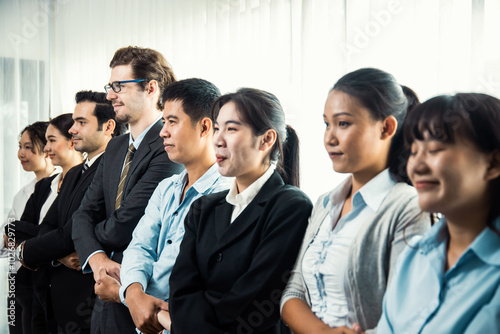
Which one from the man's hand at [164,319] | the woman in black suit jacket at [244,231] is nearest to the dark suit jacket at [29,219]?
the man's hand at [164,319]

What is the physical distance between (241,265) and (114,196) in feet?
4.19

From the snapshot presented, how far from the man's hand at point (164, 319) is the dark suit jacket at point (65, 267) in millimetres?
1175

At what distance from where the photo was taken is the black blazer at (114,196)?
2633 millimetres

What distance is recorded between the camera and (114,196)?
113 inches

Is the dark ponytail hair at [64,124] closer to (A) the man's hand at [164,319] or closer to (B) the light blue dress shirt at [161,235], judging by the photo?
(B) the light blue dress shirt at [161,235]

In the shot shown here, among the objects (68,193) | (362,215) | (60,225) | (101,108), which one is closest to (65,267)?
(60,225)

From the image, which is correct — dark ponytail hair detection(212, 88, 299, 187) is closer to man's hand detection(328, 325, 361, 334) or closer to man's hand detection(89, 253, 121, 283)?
man's hand detection(328, 325, 361, 334)

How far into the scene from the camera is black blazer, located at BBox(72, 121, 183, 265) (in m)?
2.63

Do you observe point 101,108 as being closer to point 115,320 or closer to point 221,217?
point 115,320

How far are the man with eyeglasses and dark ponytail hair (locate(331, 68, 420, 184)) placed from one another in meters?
1.40

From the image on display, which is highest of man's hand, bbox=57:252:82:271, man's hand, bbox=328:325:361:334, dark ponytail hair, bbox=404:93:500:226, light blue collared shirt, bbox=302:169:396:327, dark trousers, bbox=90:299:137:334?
dark ponytail hair, bbox=404:93:500:226

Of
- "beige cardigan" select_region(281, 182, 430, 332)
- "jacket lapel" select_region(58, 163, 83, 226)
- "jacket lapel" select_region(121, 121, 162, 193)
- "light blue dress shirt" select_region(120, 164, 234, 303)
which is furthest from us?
"jacket lapel" select_region(58, 163, 83, 226)

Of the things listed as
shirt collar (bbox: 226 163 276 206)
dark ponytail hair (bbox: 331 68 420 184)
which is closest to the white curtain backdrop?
dark ponytail hair (bbox: 331 68 420 184)

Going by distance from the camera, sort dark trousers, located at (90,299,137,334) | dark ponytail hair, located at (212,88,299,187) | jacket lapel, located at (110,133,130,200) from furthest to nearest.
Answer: jacket lapel, located at (110,133,130,200), dark trousers, located at (90,299,137,334), dark ponytail hair, located at (212,88,299,187)
